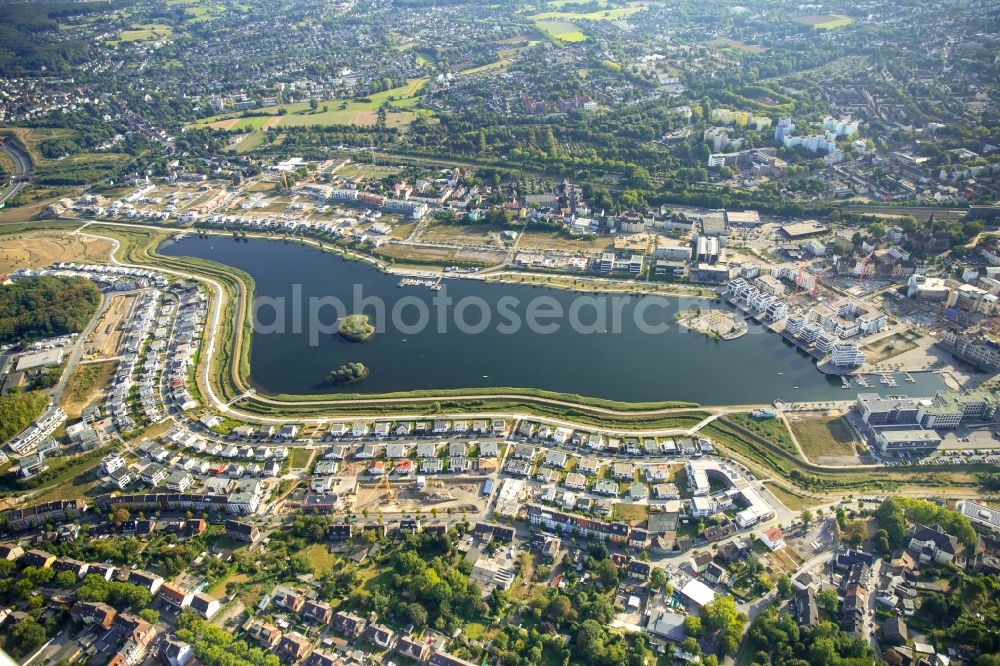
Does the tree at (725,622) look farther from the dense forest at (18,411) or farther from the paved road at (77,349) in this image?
the paved road at (77,349)

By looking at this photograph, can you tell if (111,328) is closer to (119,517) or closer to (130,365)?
(130,365)

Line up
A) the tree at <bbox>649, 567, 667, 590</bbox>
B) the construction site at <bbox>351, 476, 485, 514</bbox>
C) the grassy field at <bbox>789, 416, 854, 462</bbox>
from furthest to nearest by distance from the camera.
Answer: the grassy field at <bbox>789, 416, 854, 462</bbox> < the construction site at <bbox>351, 476, 485, 514</bbox> < the tree at <bbox>649, 567, 667, 590</bbox>

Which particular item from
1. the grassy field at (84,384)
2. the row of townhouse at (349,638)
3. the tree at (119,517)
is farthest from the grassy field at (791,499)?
the grassy field at (84,384)

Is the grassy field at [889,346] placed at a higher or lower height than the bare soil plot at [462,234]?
lower

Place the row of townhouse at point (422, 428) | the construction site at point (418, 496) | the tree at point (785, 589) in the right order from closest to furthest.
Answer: the tree at point (785, 589) < the construction site at point (418, 496) < the row of townhouse at point (422, 428)

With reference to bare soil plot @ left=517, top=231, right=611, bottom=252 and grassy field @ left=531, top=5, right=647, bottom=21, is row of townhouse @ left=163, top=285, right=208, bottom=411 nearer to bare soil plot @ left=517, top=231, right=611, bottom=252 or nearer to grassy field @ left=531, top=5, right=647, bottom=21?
bare soil plot @ left=517, top=231, right=611, bottom=252

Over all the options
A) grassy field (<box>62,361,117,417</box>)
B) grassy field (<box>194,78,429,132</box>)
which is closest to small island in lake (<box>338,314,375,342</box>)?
grassy field (<box>62,361,117,417</box>)
